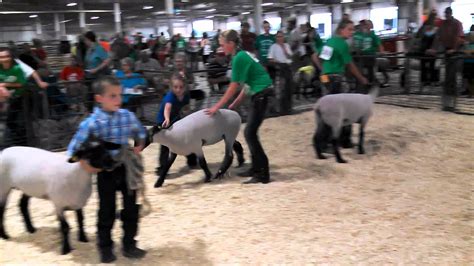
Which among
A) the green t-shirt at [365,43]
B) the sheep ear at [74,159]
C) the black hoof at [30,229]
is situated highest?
the green t-shirt at [365,43]

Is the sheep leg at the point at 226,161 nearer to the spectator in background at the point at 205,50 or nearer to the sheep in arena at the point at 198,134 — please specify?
the sheep in arena at the point at 198,134

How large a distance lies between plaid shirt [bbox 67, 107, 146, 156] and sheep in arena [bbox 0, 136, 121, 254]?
0.04 metres

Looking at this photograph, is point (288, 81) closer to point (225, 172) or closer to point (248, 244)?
point (225, 172)

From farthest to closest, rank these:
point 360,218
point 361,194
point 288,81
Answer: point 288,81
point 361,194
point 360,218

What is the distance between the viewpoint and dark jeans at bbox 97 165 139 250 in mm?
3424

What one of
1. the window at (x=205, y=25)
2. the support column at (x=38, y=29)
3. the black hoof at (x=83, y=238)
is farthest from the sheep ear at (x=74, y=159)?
the window at (x=205, y=25)

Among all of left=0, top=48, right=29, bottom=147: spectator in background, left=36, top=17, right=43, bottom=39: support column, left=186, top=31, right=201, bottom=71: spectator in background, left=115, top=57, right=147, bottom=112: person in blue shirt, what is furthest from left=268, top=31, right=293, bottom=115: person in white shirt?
left=36, top=17, right=43, bottom=39: support column

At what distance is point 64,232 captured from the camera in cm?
366

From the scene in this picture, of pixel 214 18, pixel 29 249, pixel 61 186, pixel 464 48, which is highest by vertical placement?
pixel 214 18

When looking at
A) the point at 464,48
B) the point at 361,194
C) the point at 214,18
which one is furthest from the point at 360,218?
the point at 214,18

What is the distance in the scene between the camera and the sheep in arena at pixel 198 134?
5207 mm

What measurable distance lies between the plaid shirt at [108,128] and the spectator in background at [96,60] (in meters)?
5.51

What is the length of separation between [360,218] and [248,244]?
42.5 inches

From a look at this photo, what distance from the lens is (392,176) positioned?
18.0ft
